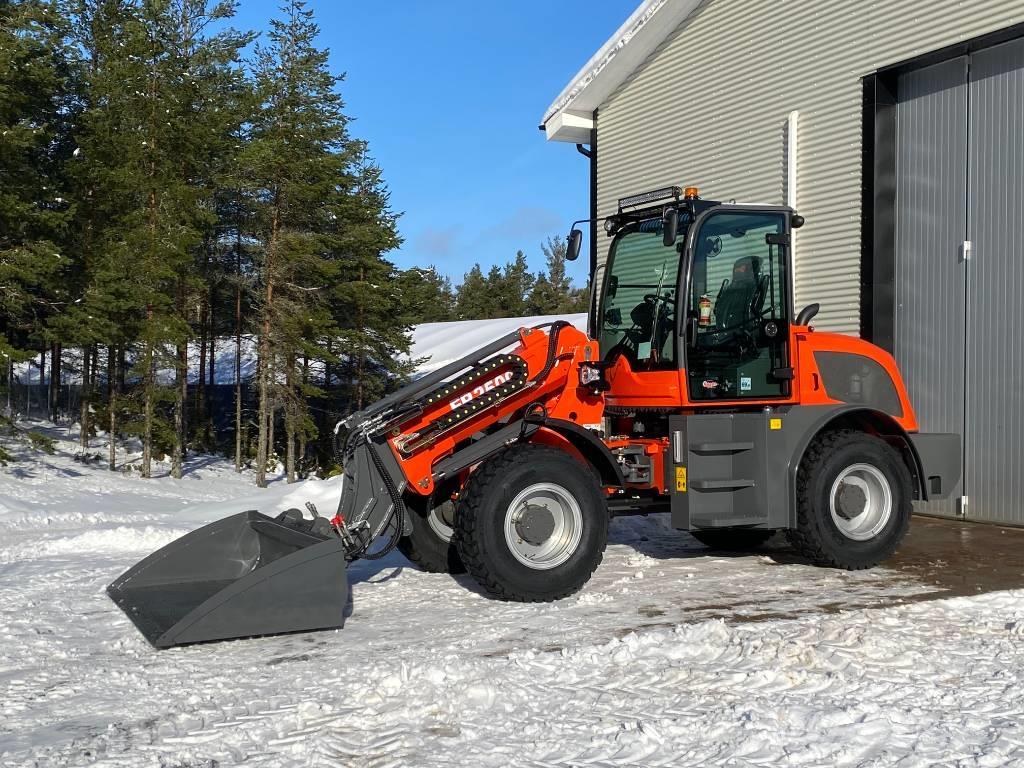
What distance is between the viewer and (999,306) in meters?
10.8

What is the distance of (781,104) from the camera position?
13656 mm

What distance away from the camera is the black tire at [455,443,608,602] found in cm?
673

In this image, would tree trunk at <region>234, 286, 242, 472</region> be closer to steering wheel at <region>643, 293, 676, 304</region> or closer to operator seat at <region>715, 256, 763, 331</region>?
steering wheel at <region>643, 293, 676, 304</region>

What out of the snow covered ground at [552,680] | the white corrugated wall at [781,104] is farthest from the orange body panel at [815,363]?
the white corrugated wall at [781,104]

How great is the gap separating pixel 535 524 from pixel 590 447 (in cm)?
93

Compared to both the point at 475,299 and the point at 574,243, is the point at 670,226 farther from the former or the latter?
the point at 475,299

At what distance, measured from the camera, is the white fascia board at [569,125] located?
1720cm

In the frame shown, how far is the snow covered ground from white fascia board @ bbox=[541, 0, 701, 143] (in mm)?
10013

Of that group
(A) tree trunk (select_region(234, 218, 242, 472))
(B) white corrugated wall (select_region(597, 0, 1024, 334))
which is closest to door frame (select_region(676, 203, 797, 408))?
(B) white corrugated wall (select_region(597, 0, 1024, 334))

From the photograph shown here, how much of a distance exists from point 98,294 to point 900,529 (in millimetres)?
18016

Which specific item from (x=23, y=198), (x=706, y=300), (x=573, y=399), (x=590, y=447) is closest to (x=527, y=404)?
(x=573, y=399)

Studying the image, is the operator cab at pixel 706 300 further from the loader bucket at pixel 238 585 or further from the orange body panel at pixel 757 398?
the loader bucket at pixel 238 585

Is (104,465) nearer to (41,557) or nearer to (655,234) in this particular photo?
(41,557)

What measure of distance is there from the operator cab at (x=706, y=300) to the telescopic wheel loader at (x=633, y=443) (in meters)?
0.02
